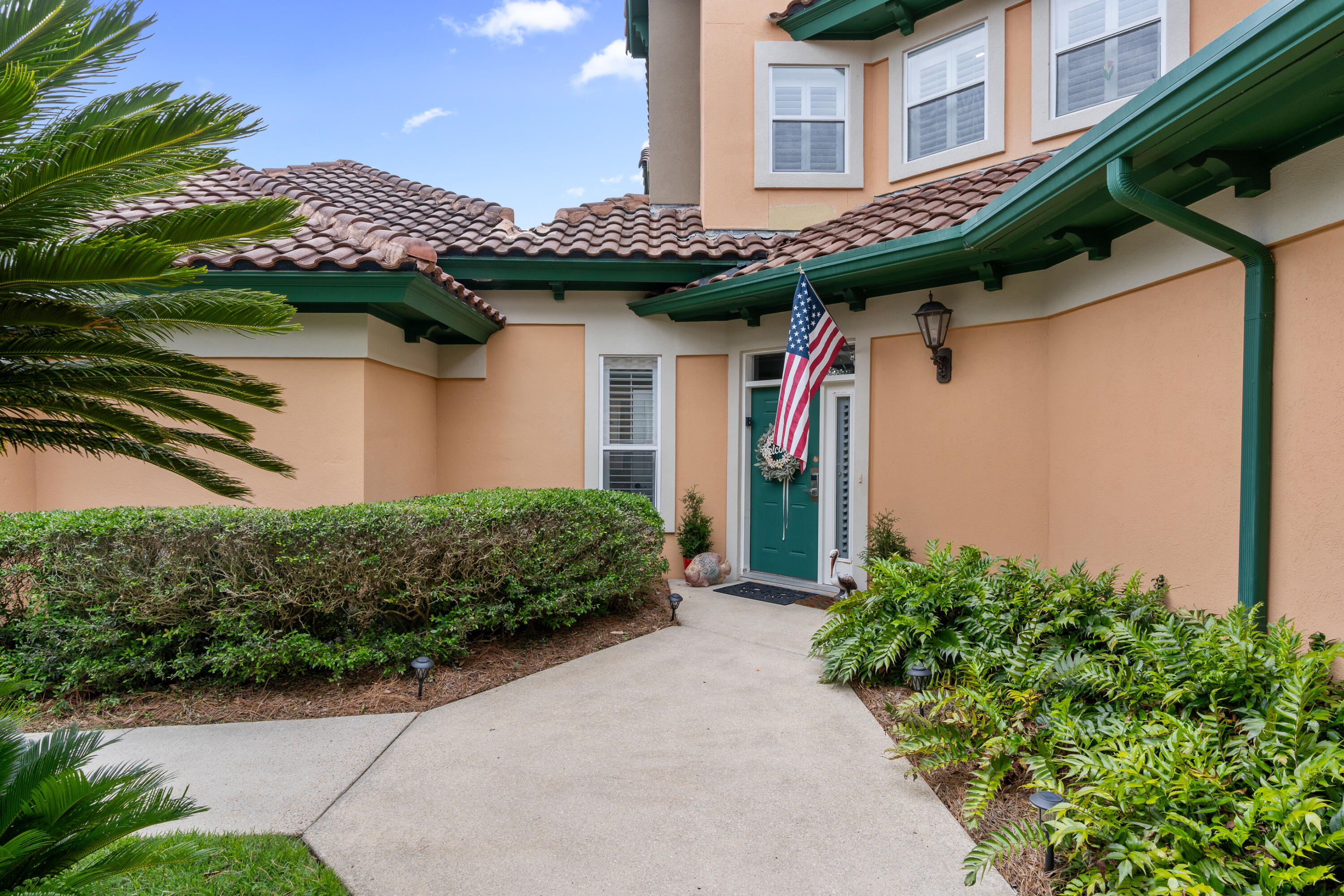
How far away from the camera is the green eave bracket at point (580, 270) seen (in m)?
6.87

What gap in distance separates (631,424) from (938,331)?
11.0 ft

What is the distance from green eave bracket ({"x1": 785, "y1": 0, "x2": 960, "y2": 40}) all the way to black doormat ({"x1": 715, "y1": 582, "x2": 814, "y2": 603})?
5.95 m

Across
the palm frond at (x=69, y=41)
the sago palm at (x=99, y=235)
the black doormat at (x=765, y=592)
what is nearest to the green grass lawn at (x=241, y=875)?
the sago palm at (x=99, y=235)

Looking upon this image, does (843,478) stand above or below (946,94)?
below

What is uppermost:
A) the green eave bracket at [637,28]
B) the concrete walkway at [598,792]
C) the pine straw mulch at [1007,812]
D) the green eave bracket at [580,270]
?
the green eave bracket at [637,28]

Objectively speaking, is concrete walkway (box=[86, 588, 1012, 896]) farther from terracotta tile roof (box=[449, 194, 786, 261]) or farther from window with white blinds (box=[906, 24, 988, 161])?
window with white blinds (box=[906, 24, 988, 161])

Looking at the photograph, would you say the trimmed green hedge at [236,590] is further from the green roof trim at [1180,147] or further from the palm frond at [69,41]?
the green roof trim at [1180,147]

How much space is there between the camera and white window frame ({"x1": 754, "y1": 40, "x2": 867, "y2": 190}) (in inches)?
292

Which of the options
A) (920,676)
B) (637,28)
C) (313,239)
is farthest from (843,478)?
(637,28)

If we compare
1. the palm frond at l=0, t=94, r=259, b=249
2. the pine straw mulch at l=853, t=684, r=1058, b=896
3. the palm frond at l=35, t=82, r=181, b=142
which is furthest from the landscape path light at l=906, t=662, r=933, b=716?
the palm frond at l=35, t=82, r=181, b=142

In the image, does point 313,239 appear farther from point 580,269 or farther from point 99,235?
point 99,235

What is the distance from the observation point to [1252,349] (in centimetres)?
330

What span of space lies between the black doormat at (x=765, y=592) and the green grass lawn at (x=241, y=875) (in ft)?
15.1

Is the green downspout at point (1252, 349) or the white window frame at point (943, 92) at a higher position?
the white window frame at point (943, 92)
